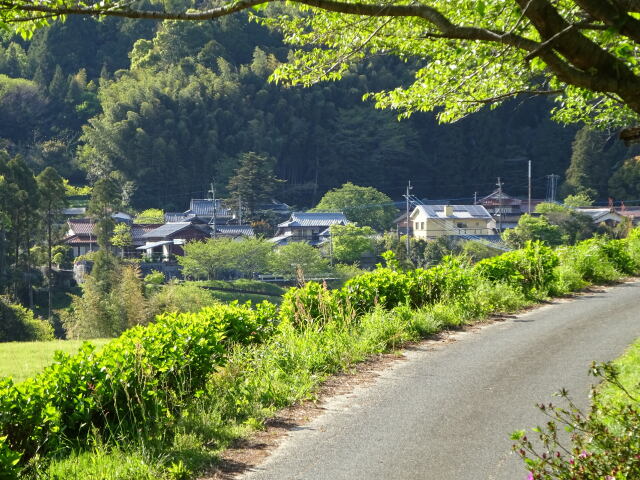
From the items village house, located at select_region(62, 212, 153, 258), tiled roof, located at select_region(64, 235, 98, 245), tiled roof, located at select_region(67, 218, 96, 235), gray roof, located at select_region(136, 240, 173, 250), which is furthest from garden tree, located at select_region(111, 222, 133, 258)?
tiled roof, located at select_region(67, 218, 96, 235)

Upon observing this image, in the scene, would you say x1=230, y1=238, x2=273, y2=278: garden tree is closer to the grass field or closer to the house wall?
the house wall

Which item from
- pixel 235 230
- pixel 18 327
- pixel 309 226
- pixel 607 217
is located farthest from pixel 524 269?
pixel 309 226

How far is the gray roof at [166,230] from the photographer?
54.5 meters

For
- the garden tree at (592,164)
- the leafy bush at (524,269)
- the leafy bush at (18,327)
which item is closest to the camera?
the leafy bush at (524,269)

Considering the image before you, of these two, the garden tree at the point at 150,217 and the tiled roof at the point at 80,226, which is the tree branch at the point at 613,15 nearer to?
the tiled roof at the point at 80,226

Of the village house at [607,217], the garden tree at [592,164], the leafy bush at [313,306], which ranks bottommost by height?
the village house at [607,217]

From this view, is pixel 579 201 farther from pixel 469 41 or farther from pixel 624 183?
pixel 469 41

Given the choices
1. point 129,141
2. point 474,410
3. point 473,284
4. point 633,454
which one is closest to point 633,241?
point 473,284

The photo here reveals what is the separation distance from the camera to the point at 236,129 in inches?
2852

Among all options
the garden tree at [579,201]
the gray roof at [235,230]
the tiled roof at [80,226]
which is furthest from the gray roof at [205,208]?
the garden tree at [579,201]

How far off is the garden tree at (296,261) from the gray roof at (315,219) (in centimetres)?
903

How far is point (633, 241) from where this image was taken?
13.7 metres

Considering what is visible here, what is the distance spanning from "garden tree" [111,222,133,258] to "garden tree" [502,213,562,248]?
2497cm

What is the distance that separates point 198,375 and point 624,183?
65062mm
